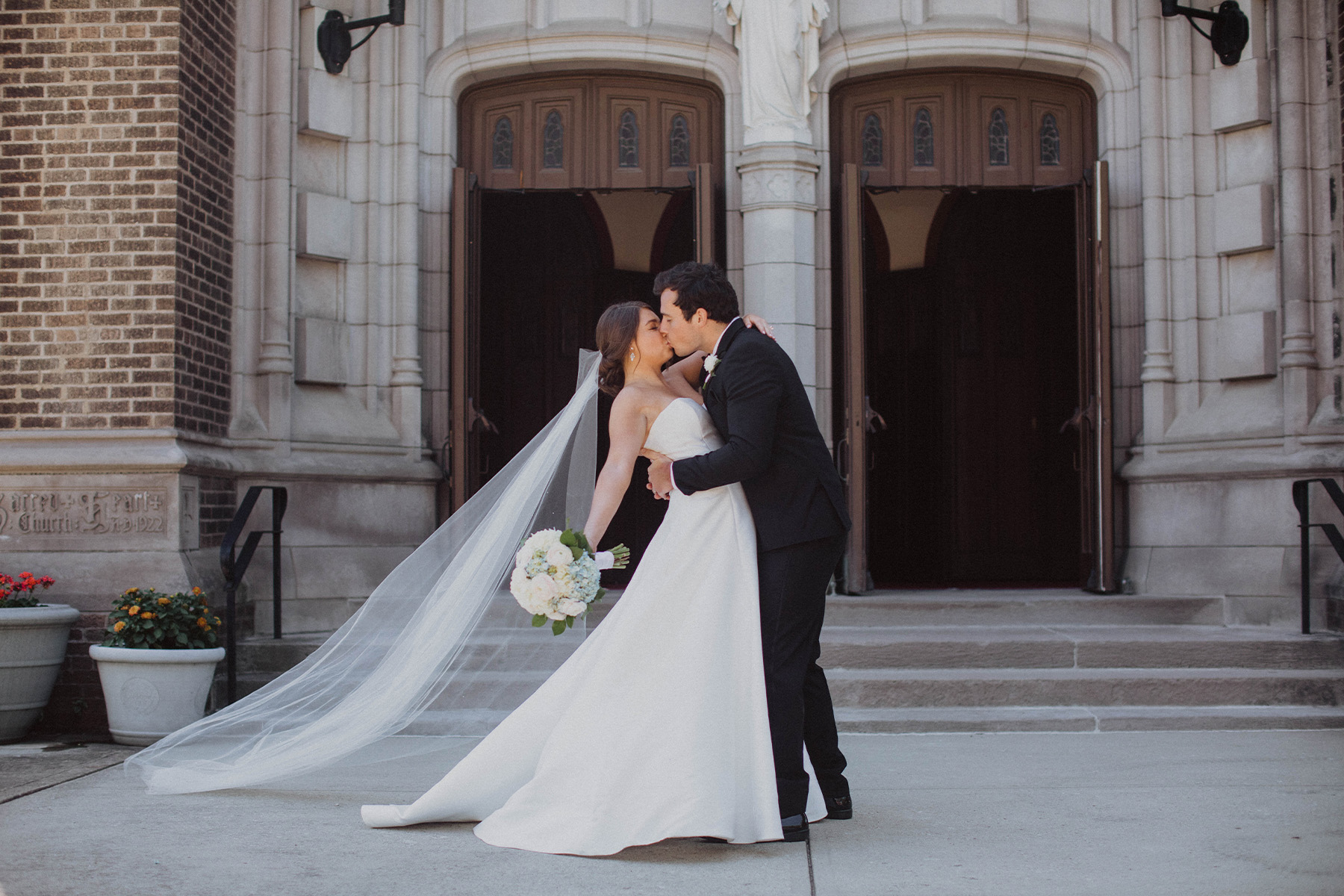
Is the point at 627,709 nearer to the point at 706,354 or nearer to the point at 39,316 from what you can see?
the point at 706,354

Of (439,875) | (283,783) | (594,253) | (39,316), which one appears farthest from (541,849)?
(594,253)

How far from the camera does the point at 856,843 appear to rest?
3867 millimetres

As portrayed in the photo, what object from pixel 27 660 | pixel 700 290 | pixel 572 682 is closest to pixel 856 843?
pixel 572 682

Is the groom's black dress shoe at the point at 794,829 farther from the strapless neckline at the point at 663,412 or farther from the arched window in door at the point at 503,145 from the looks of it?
the arched window in door at the point at 503,145

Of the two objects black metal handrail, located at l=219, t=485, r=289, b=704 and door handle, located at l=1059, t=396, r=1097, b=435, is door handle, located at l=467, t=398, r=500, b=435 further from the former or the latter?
door handle, located at l=1059, t=396, r=1097, b=435

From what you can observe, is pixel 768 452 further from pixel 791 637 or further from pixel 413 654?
pixel 413 654

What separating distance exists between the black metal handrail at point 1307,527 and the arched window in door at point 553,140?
196 inches

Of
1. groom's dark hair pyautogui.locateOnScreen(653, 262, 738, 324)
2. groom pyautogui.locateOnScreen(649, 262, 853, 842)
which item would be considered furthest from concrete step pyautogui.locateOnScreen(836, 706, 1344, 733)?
groom's dark hair pyautogui.locateOnScreen(653, 262, 738, 324)

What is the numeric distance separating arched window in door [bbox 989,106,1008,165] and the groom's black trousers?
5.16 metres

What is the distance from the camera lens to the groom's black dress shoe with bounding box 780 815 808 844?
381cm

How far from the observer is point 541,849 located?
374cm

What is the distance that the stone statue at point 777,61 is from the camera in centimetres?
768

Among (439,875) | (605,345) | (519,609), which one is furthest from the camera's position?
(519,609)

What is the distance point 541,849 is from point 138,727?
2.86 meters
